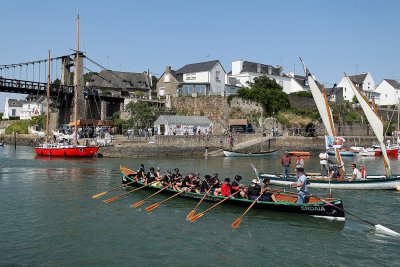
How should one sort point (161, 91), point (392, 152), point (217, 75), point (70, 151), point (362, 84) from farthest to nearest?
point (362, 84) < point (161, 91) < point (217, 75) < point (392, 152) < point (70, 151)

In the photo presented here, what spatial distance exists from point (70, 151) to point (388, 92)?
281 feet

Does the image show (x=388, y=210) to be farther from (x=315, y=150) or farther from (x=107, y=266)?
(x=315, y=150)

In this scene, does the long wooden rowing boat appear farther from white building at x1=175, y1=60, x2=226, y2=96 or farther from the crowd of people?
white building at x1=175, y1=60, x2=226, y2=96

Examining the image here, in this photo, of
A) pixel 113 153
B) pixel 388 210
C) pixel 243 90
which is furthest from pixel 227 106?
pixel 388 210

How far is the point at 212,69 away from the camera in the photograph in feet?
242

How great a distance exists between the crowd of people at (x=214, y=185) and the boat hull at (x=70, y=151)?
2555 centimetres

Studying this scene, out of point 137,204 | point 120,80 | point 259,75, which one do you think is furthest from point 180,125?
point 137,204

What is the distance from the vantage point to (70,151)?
166 ft

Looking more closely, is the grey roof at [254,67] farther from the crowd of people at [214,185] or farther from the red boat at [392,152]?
the crowd of people at [214,185]

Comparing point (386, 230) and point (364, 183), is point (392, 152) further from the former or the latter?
point (386, 230)

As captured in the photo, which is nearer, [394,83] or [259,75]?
[259,75]

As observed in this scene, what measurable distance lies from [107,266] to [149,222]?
5.53 meters

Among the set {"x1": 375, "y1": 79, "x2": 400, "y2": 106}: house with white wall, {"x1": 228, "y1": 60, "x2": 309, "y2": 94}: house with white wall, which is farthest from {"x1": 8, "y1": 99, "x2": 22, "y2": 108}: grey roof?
{"x1": 375, "y1": 79, "x2": 400, "y2": 106}: house with white wall

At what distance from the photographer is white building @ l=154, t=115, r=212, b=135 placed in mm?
61625
